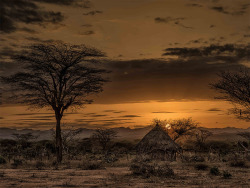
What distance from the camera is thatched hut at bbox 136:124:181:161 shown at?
31.6 metres

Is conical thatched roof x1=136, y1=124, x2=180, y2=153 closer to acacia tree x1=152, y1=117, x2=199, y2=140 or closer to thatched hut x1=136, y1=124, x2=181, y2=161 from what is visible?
thatched hut x1=136, y1=124, x2=181, y2=161

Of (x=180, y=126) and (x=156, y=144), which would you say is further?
(x=180, y=126)

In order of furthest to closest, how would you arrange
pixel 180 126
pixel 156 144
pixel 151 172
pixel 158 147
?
pixel 180 126 < pixel 156 144 < pixel 158 147 < pixel 151 172

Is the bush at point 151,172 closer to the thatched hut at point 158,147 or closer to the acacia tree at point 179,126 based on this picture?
the thatched hut at point 158,147

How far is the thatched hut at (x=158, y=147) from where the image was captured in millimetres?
31625

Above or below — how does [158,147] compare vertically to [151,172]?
below

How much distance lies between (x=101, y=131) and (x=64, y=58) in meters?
35.5

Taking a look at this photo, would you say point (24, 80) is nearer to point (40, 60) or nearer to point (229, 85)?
point (40, 60)

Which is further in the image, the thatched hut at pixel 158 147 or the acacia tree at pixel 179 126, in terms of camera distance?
the acacia tree at pixel 179 126

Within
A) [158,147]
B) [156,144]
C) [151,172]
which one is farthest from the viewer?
[156,144]

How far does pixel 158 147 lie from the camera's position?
1248 inches

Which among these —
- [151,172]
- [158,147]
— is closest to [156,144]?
[158,147]

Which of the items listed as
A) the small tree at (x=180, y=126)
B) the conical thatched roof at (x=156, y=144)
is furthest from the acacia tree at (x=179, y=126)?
the conical thatched roof at (x=156, y=144)

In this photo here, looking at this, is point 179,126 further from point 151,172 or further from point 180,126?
point 151,172
